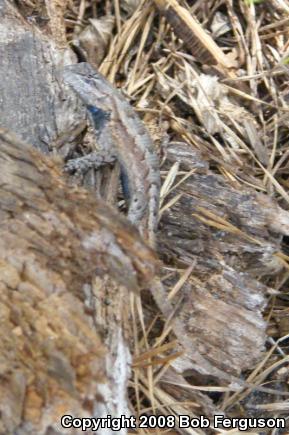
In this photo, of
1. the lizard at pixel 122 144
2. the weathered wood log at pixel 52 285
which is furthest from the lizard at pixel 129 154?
the weathered wood log at pixel 52 285

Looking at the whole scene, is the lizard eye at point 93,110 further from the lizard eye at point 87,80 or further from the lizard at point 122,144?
the lizard eye at point 87,80


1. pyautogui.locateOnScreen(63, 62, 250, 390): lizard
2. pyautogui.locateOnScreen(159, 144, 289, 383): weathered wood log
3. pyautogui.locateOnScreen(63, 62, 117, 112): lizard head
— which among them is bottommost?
pyautogui.locateOnScreen(159, 144, 289, 383): weathered wood log

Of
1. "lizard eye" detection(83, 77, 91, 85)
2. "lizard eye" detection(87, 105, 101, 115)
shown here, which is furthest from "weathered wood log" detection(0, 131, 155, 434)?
"lizard eye" detection(87, 105, 101, 115)

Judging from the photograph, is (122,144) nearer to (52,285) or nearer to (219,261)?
(219,261)

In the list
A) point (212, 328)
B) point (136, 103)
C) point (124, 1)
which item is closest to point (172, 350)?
point (212, 328)

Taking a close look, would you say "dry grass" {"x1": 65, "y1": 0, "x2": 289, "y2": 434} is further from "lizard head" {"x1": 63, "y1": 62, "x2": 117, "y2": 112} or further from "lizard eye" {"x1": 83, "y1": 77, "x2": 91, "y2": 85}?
"lizard eye" {"x1": 83, "y1": 77, "x2": 91, "y2": 85}

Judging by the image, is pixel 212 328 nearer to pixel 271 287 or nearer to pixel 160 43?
pixel 271 287

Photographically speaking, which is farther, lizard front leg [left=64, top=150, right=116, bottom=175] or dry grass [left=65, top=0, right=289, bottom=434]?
dry grass [left=65, top=0, right=289, bottom=434]

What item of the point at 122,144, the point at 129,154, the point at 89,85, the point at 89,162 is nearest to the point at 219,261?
the point at 89,162
